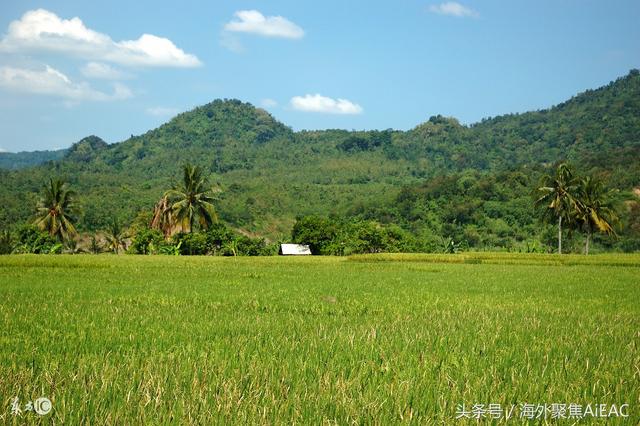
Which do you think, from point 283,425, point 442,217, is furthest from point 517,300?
point 442,217

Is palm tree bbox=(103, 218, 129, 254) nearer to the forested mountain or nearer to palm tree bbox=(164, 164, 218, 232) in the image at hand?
the forested mountain

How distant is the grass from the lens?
4.50m

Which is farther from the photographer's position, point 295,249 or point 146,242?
point 295,249

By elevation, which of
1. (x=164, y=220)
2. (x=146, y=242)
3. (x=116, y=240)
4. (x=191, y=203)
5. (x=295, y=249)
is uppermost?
(x=191, y=203)

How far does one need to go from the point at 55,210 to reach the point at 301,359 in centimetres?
5329

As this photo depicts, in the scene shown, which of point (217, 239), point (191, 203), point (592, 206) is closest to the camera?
point (191, 203)

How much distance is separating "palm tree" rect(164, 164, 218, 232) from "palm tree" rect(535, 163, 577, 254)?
29987 millimetres

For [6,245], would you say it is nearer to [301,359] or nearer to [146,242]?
[146,242]

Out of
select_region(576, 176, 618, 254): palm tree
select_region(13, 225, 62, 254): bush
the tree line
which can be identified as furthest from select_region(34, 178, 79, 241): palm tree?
select_region(576, 176, 618, 254): palm tree

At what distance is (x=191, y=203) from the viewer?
51906 millimetres

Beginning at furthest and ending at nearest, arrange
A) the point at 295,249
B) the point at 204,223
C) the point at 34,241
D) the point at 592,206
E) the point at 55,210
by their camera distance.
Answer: the point at 295,249, the point at 592,206, the point at 55,210, the point at 204,223, the point at 34,241

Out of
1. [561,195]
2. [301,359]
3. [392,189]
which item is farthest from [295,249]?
[392,189]

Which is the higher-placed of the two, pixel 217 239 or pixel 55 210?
pixel 55 210

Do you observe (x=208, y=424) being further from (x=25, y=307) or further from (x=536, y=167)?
(x=536, y=167)
